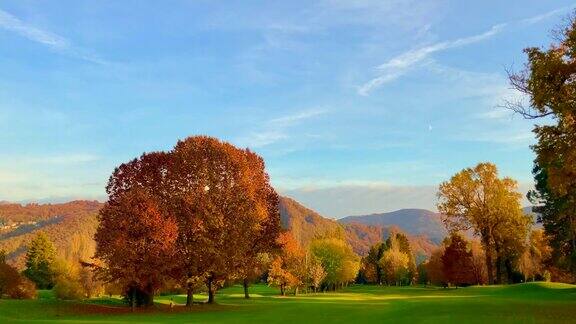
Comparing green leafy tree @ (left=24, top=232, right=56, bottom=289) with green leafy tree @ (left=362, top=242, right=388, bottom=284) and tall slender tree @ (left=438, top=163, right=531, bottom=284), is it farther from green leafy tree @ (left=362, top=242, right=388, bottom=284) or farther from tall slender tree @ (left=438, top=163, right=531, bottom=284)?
green leafy tree @ (left=362, top=242, right=388, bottom=284)

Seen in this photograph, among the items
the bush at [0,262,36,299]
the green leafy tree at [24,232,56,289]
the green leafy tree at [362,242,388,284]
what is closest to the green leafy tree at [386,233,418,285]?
the green leafy tree at [362,242,388,284]

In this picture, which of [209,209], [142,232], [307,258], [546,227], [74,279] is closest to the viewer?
[142,232]

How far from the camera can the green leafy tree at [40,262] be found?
103 meters

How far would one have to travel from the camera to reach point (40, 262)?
103250mm

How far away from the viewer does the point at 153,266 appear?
48406 millimetres

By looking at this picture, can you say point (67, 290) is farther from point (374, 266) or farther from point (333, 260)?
point (374, 266)

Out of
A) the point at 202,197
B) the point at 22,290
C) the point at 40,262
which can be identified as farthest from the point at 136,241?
the point at 40,262

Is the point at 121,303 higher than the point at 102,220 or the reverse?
the reverse

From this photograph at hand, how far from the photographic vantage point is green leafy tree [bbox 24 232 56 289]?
102938 mm

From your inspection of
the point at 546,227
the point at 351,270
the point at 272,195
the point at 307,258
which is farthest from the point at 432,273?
the point at 272,195

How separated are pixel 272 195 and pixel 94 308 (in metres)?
21.2

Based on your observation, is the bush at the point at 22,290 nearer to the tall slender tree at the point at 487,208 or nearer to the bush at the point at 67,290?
the bush at the point at 67,290

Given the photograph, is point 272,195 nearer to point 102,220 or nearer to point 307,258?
point 102,220

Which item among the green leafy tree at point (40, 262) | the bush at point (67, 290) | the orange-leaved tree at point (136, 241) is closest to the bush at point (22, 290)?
the bush at point (67, 290)
